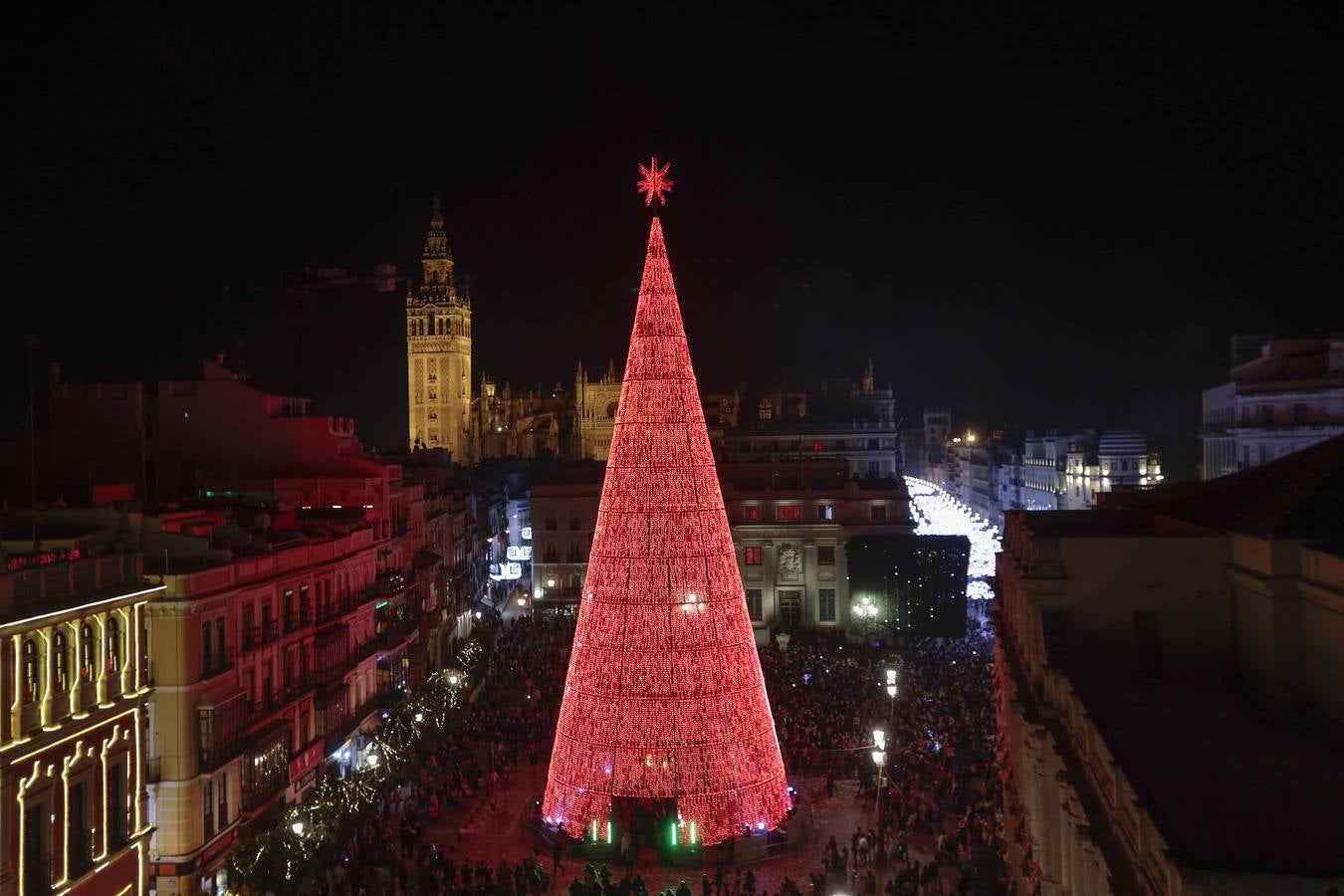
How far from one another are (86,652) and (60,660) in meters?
0.93

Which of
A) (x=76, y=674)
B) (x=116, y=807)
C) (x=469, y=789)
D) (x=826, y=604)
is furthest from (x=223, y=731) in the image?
(x=826, y=604)

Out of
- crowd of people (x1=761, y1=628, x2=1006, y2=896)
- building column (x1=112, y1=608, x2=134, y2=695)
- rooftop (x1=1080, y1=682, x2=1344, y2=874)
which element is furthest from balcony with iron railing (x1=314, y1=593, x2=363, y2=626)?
rooftop (x1=1080, y1=682, x2=1344, y2=874)

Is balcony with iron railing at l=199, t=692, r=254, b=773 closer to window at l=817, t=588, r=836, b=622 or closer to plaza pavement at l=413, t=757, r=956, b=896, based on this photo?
plaza pavement at l=413, t=757, r=956, b=896

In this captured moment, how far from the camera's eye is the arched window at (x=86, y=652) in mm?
18625

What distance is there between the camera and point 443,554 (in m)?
48.6

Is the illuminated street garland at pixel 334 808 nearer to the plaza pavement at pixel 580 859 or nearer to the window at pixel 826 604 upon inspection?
the plaza pavement at pixel 580 859

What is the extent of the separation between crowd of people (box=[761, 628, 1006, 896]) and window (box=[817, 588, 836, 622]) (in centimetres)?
947

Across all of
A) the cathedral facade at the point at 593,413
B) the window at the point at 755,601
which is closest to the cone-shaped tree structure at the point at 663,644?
the window at the point at 755,601

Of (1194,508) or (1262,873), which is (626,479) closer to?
(1194,508)

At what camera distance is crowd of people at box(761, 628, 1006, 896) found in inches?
870

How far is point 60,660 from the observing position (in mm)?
17906

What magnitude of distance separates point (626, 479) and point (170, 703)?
380 inches

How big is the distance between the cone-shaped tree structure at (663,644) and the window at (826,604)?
29507 mm

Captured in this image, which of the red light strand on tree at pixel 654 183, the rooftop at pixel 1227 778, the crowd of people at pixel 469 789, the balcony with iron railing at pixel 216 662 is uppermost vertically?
the red light strand on tree at pixel 654 183
